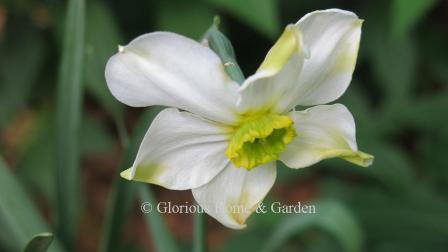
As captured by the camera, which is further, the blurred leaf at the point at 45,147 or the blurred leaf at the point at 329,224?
the blurred leaf at the point at 45,147

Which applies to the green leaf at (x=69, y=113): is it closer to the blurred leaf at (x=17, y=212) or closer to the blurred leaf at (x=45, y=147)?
the blurred leaf at (x=17, y=212)

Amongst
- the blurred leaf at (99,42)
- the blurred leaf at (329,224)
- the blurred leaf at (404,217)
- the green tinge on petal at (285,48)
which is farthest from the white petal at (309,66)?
the blurred leaf at (404,217)

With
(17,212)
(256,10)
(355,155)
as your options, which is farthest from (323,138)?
(256,10)

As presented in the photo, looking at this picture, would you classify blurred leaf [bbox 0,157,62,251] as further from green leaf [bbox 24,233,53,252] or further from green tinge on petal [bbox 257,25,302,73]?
green tinge on petal [bbox 257,25,302,73]

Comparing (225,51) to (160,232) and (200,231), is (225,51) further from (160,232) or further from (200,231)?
(160,232)

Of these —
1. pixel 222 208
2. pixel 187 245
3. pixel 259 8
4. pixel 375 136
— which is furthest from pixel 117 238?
pixel 375 136

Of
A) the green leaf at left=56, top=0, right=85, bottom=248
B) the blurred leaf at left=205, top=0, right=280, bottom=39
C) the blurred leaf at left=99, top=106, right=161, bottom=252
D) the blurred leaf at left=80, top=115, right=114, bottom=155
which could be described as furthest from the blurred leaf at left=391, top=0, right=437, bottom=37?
the blurred leaf at left=80, top=115, right=114, bottom=155

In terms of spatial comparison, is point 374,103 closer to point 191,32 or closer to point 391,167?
point 391,167
